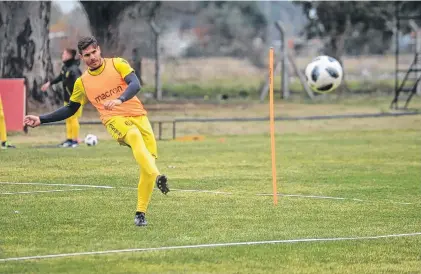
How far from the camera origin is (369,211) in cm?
1429

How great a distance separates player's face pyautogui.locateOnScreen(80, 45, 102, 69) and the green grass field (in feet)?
5.88

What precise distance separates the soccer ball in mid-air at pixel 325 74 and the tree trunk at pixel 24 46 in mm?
12248

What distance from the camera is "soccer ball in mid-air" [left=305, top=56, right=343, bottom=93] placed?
23.8 meters

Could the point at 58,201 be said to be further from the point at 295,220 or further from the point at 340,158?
the point at 340,158

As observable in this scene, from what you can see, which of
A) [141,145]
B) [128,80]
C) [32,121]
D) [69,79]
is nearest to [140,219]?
[141,145]

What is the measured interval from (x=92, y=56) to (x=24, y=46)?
2176 centimetres

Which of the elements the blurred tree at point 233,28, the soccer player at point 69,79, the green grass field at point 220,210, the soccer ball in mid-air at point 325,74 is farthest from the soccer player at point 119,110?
the blurred tree at point 233,28

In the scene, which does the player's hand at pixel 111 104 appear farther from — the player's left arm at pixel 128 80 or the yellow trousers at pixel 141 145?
the yellow trousers at pixel 141 145

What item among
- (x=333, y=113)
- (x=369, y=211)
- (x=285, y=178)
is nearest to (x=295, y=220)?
(x=369, y=211)

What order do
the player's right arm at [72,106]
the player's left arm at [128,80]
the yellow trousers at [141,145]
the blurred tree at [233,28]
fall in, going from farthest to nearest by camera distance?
the blurred tree at [233,28] < the player's right arm at [72,106] < the yellow trousers at [141,145] < the player's left arm at [128,80]

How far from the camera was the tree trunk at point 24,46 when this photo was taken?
33906 millimetres

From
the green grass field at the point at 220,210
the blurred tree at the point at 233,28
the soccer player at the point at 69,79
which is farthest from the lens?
the blurred tree at the point at 233,28

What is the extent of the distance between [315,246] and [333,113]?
2523cm

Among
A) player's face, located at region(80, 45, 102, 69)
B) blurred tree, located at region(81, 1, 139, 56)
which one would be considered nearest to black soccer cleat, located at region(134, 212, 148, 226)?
player's face, located at region(80, 45, 102, 69)
